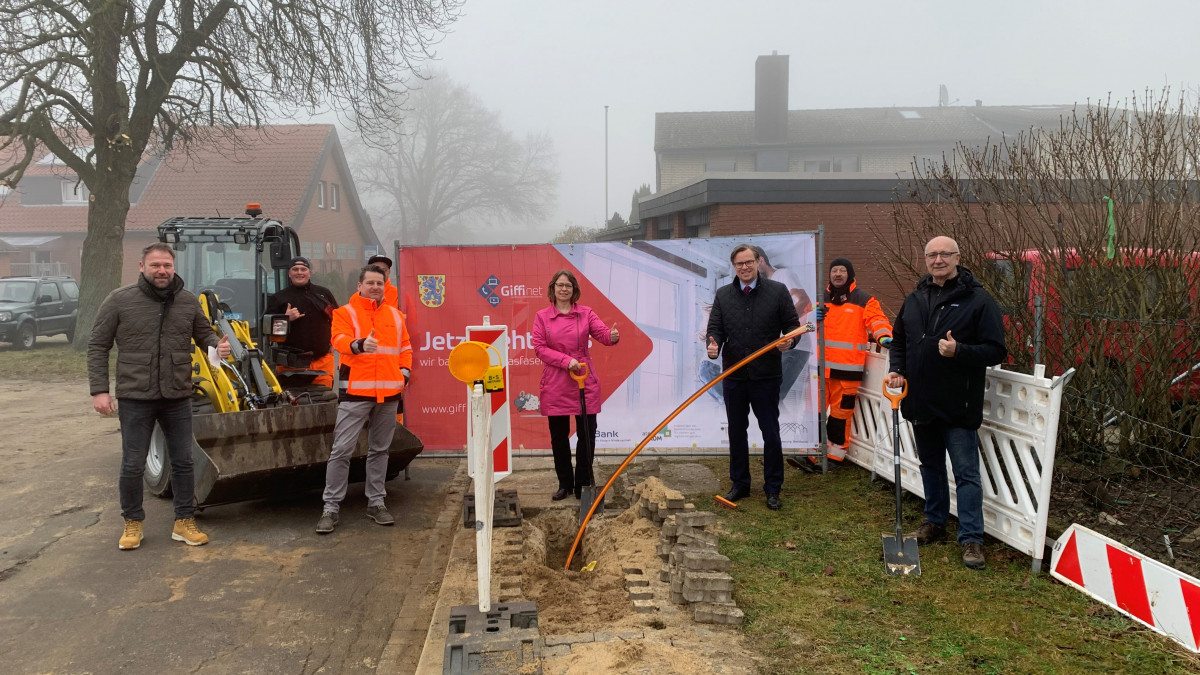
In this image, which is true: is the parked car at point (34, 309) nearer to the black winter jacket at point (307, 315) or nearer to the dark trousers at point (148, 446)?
the black winter jacket at point (307, 315)

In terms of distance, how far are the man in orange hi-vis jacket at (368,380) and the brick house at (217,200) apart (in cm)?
2539

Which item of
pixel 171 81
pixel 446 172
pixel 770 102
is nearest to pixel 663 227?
pixel 171 81

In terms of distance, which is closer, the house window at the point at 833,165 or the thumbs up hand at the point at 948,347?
the thumbs up hand at the point at 948,347

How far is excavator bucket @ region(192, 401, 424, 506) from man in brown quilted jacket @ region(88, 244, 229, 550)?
16cm

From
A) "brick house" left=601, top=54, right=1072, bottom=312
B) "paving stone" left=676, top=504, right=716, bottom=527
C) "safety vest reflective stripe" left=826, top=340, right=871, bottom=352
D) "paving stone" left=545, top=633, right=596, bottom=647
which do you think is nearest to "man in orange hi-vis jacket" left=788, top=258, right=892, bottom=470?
"safety vest reflective stripe" left=826, top=340, right=871, bottom=352

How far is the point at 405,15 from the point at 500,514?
52.6ft

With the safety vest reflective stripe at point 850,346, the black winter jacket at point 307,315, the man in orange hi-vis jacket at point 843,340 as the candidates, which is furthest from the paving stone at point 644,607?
the black winter jacket at point 307,315

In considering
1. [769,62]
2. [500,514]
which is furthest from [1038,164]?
[769,62]

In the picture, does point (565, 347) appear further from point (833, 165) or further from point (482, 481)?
point (833, 165)

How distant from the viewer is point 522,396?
25.0ft

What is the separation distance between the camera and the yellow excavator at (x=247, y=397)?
6117mm

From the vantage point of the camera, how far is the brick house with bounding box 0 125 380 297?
111 feet

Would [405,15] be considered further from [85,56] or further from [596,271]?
[596,271]

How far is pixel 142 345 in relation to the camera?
563 cm
